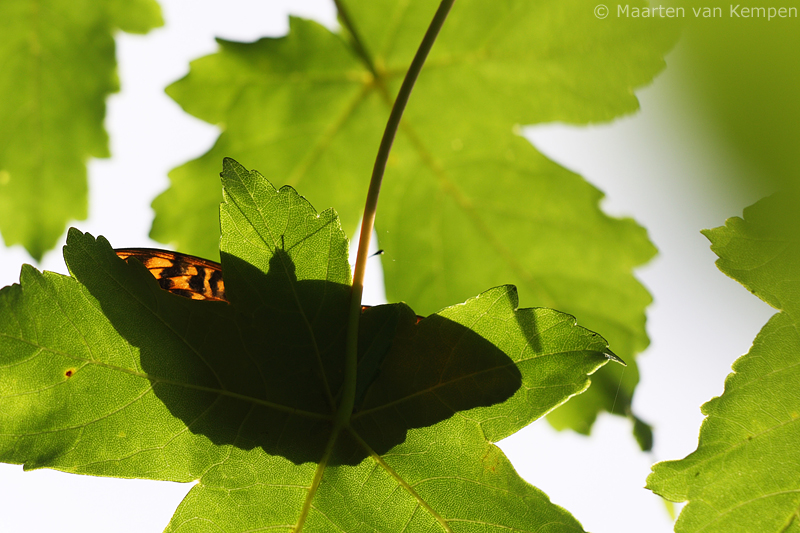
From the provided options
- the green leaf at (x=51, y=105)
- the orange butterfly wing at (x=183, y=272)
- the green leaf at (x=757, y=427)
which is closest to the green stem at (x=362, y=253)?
the orange butterfly wing at (x=183, y=272)

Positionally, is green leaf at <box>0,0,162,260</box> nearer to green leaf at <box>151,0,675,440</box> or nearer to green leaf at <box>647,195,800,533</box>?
green leaf at <box>151,0,675,440</box>

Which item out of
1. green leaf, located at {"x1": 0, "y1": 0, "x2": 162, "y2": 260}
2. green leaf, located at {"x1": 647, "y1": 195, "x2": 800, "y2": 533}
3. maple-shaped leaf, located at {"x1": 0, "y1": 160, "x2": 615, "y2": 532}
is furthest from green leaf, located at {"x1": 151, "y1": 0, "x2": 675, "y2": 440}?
maple-shaped leaf, located at {"x1": 0, "y1": 160, "x2": 615, "y2": 532}

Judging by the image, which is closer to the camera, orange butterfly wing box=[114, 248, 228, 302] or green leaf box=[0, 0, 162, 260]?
orange butterfly wing box=[114, 248, 228, 302]

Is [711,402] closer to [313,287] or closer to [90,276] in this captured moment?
[313,287]

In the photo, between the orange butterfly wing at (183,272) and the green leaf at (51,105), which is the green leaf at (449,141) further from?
the orange butterfly wing at (183,272)

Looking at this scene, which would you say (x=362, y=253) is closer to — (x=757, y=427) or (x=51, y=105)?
(x=757, y=427)
